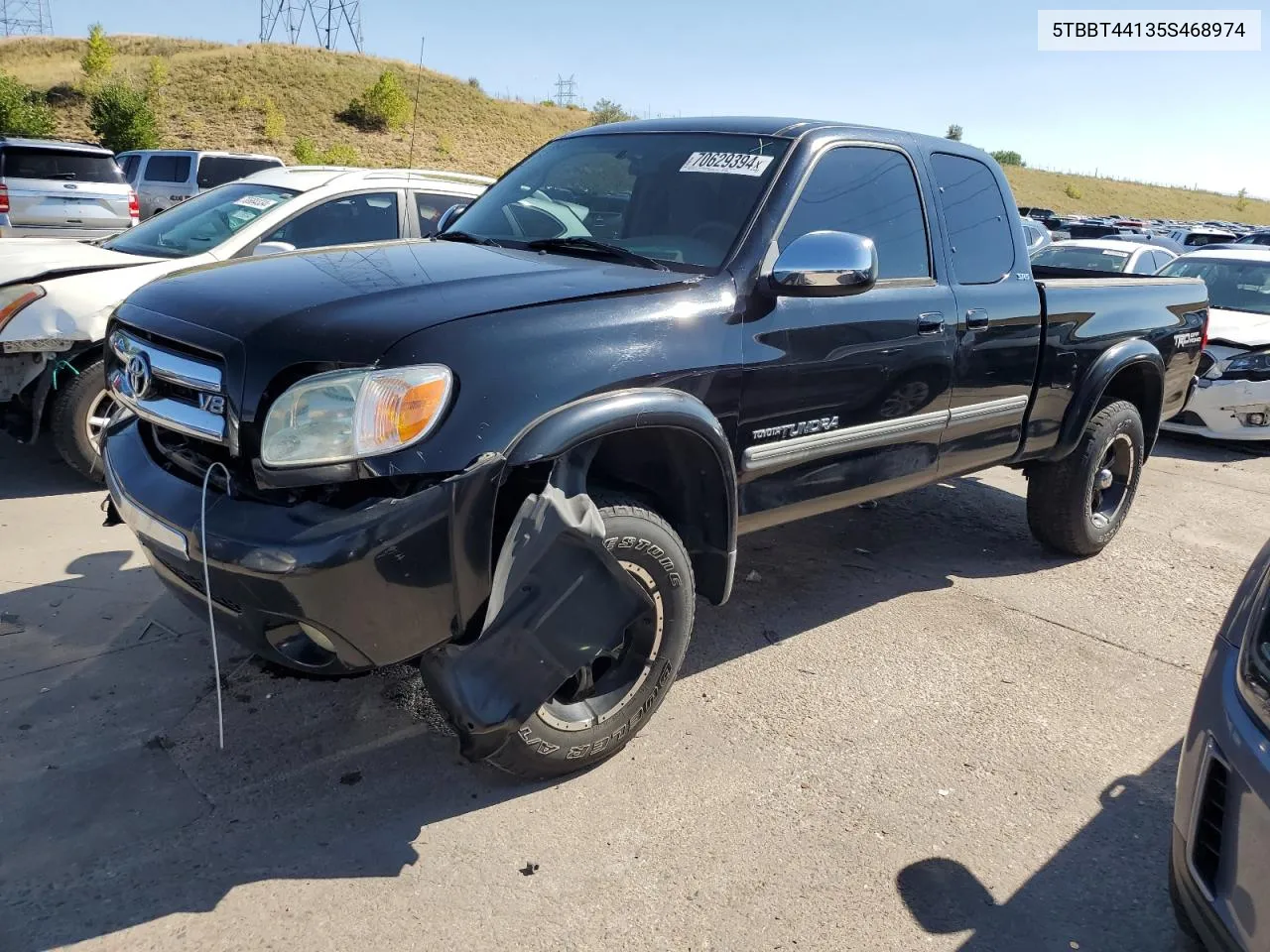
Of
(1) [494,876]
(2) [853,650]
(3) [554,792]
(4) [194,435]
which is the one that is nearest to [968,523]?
(2) [853,650]

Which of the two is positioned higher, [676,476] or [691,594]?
[676,476]

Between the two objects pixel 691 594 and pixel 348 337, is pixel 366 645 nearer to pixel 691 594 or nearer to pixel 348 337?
pixel 348 337

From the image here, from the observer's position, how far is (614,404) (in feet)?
8.66

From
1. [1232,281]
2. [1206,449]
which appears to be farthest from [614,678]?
[1232,281]

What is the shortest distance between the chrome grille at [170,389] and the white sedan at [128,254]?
1.32 metres

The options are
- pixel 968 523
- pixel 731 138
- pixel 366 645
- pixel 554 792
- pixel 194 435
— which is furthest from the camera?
pixel 968 523

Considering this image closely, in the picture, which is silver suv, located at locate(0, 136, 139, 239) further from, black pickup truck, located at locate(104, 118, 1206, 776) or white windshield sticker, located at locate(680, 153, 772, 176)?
white windshield sticker, located at locate(680, 153, 772, 176)

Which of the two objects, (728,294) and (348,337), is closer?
(348,337)

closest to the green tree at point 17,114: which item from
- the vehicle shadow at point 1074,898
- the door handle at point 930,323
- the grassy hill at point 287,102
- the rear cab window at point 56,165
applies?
the grassy hill at point 287,102

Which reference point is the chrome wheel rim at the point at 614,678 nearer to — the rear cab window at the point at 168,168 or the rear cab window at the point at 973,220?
the rear cab window at the point at 973,220

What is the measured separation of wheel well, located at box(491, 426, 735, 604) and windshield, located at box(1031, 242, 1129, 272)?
9.16 meters

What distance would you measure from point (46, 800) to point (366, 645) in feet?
3.73

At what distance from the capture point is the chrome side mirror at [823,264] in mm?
3004

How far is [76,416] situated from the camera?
4.95 m
